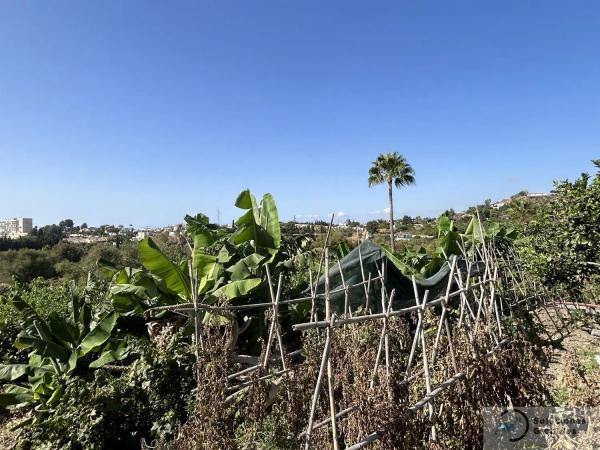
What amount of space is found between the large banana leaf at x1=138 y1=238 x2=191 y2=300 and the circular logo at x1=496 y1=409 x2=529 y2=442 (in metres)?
3.64

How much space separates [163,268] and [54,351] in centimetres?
167

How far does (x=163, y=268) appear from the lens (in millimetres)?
4887

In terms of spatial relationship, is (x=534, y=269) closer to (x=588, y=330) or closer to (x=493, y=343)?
(x=588, y=330)

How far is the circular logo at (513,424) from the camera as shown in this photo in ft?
10.3

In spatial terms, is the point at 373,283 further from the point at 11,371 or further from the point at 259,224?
the point at 11,371

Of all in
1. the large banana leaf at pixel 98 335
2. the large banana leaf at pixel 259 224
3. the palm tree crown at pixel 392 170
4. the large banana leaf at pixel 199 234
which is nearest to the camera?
the large banana leaf at pixel 98 335

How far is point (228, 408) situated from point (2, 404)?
3884 millimetres

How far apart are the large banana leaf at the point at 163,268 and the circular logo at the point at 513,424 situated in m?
3.64

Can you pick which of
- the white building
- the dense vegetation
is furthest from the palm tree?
the white building

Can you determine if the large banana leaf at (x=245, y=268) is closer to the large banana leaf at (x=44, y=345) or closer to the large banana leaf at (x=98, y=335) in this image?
the large banana leaf at (x=98, y=335)

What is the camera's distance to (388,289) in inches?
244

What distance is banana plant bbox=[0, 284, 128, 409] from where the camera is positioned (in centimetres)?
472

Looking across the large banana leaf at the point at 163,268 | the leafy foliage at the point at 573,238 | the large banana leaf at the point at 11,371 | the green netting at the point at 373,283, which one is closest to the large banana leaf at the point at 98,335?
the large banana leaf at the point at 163,268

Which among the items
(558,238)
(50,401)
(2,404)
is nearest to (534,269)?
(558,238)
